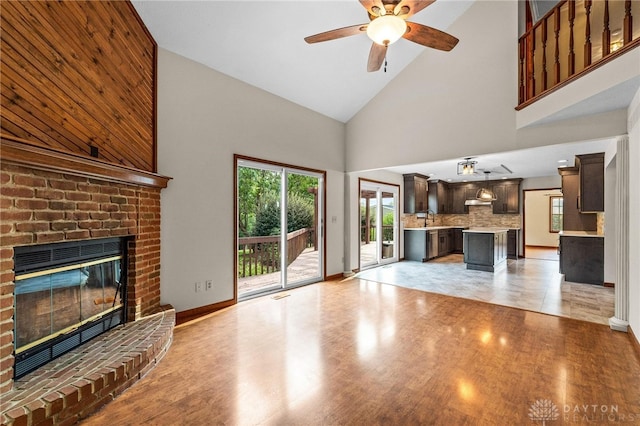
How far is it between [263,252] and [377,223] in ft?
11.2

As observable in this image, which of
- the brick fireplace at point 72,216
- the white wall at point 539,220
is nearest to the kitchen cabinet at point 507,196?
the white wall at point 539,220

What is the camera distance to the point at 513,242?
27.3 feet

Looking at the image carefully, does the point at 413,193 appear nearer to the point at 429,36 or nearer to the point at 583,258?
the point at 583,258

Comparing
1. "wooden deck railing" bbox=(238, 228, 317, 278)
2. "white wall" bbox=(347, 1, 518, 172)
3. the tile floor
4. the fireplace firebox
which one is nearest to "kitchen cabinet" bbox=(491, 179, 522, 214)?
the tile floor

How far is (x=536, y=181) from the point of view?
26.9 feet

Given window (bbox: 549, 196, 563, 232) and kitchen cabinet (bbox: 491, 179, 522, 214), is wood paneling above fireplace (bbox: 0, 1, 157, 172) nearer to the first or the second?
kitchen cabinet (bbox: 491, 179, 522, 214)

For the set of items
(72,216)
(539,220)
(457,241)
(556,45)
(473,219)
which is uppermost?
(556,45)

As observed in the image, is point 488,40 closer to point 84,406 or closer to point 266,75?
point 266,75

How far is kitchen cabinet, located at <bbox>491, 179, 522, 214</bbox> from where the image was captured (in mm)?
8328

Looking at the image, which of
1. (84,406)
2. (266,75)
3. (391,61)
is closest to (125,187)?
(84,406)

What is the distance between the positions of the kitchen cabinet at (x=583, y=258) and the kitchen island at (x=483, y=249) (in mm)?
1188

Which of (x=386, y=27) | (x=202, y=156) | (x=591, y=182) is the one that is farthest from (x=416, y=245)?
(x=386, y=27)

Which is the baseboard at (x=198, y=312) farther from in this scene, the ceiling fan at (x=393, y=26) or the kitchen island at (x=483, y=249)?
the kitchen island at (x=483, y=249)

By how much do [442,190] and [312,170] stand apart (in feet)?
18.6
